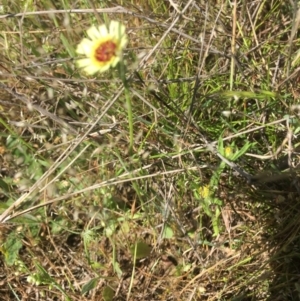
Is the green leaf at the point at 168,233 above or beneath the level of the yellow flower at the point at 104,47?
beneath

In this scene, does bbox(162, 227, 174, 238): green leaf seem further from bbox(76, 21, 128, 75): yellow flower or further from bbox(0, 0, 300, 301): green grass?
bbox(76, 21, 128, 75): yellow flower

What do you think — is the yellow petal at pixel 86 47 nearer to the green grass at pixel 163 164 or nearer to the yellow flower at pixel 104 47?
the yellow flower at pixel 104 47

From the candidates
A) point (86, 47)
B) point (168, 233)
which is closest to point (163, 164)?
point (168, 233)

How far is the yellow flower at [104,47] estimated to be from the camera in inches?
26.4

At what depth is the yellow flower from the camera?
0.67 meters

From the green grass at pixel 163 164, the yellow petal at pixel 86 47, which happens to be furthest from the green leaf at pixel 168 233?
the yellow petal at pixel 86 47

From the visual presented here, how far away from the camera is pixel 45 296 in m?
1.26

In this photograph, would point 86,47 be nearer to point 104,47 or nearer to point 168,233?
point 104,47

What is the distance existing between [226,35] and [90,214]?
1.64 feet

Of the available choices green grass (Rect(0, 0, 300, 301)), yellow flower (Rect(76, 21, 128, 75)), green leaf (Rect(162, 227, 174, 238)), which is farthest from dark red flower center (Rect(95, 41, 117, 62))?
green leaf (Rect(162, 227, 174, 238))

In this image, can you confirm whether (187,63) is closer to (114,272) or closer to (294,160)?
(294,160)

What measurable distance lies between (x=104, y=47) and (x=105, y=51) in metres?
0.01

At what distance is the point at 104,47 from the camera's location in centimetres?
72

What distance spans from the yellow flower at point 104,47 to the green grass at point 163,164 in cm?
19
